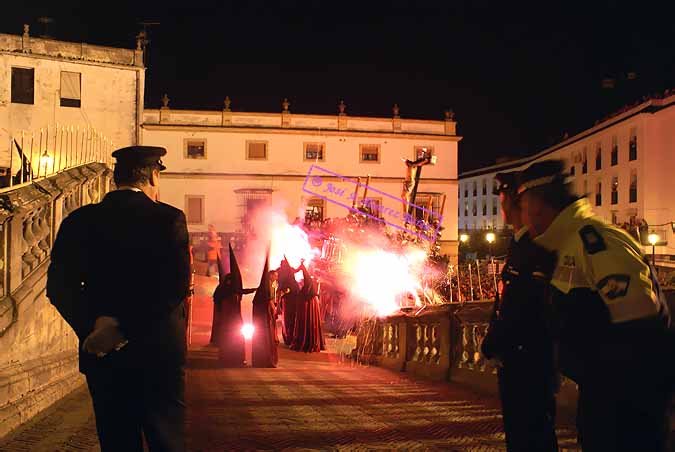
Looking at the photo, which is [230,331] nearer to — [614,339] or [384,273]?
[384,273]

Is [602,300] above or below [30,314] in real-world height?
above

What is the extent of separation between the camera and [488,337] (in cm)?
390

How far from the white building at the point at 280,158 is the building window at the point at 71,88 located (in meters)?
8.17

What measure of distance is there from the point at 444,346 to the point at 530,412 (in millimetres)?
5295

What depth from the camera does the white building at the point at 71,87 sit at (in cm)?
3691

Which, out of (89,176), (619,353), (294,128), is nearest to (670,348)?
(619,353)

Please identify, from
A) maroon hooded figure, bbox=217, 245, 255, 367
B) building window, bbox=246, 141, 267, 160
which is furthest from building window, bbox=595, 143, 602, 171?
maroon hooded figure, bbox=217, 245, 255, 367

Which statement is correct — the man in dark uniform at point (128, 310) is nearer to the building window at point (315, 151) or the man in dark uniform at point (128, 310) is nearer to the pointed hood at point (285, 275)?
the pointed hood at point (285, 275)

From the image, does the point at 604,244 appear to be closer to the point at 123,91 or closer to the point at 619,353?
the point at 619,353

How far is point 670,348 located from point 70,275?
114 inches

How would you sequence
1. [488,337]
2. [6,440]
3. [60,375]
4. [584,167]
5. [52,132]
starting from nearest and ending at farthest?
[488,337]
[6,440]
[60,375]
[52,132]
[584,167]

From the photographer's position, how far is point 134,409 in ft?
10.8

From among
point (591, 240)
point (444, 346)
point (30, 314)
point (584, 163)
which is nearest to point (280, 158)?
point (584, 163)

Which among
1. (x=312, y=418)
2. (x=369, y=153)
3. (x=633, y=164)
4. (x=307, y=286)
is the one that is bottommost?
(x=312, y=418)
